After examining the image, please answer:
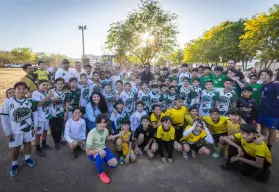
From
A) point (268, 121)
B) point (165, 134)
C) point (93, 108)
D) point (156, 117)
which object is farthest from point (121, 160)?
point (268, 121)

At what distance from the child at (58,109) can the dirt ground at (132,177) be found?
560mm

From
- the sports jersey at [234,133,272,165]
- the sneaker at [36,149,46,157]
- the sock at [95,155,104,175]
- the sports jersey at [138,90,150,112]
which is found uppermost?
the sports jersey at [138,90,150,112]

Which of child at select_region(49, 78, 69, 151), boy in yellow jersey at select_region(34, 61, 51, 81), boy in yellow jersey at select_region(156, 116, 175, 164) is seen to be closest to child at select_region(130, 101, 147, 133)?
boy in yellow jersey at select_region(156, 116, 175, 164)

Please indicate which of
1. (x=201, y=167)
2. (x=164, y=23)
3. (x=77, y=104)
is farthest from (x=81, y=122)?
(x=164, y=23)

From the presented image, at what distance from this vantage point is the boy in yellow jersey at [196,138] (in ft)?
13.1

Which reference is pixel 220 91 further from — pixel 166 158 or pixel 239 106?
pixel 166 158

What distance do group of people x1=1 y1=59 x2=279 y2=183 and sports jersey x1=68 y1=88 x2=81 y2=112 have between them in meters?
0.02

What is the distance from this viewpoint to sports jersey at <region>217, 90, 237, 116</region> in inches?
187

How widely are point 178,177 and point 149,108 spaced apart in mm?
2486

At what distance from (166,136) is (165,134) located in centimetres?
5

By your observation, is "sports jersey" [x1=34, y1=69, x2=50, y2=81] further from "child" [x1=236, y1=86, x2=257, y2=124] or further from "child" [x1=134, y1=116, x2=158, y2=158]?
"child" [x1=236, y1=86, x2=257, y2=124]

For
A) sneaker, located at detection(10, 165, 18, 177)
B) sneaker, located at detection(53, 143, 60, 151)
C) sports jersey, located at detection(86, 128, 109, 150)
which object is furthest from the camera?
sneaker, located at detection(53, 143, 60, 151)

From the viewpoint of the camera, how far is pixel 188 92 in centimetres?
548

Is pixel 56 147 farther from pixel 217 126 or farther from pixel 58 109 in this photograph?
pixel 217 126
